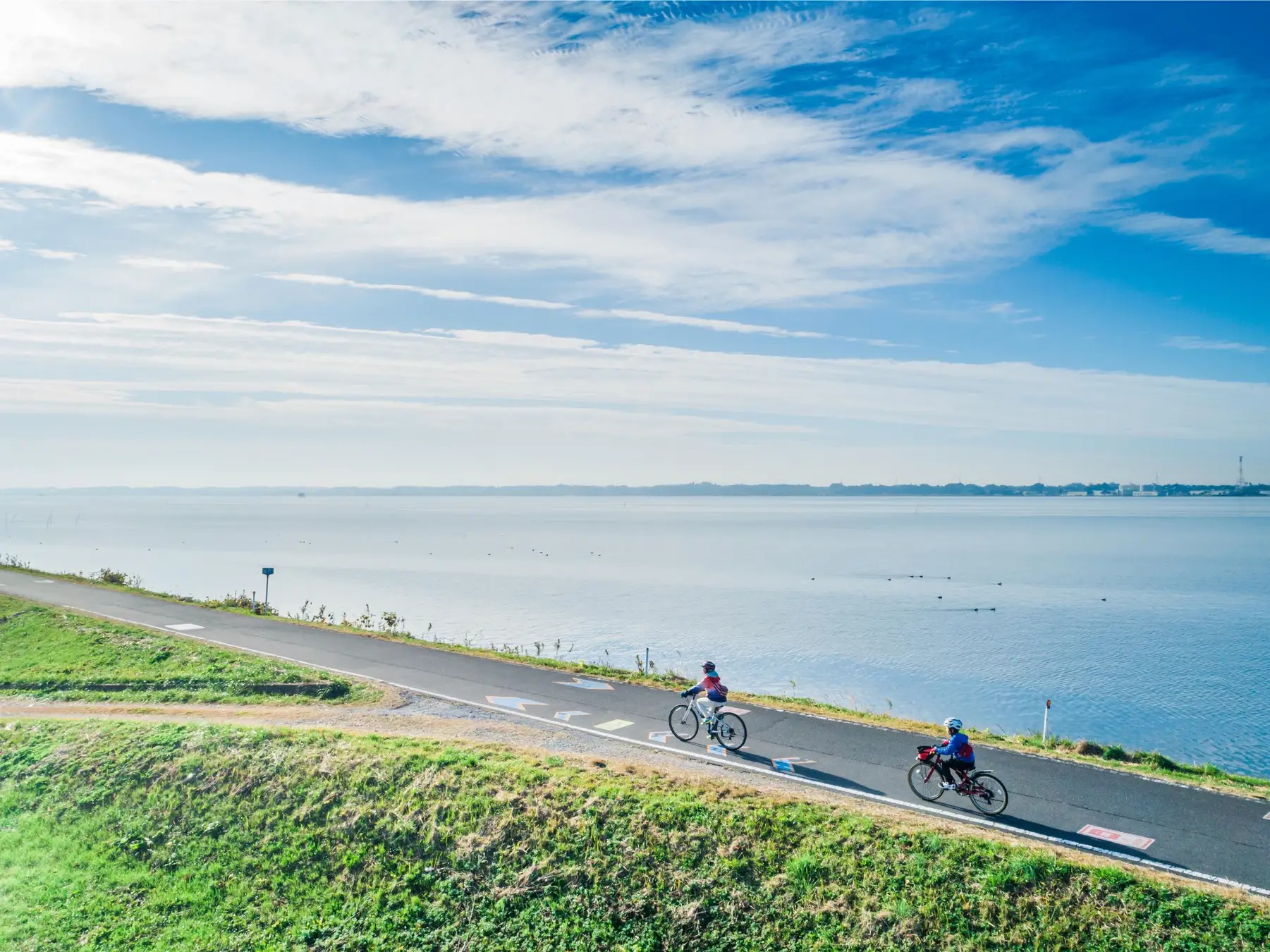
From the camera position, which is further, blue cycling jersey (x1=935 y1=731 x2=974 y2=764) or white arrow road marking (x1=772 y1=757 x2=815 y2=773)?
white arrow road marking (x1=772 y1=757 x2=815 y2=773)

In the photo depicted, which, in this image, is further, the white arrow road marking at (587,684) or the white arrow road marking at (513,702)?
the white arrow road marking at (587,684)

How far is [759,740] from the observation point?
19625 mm

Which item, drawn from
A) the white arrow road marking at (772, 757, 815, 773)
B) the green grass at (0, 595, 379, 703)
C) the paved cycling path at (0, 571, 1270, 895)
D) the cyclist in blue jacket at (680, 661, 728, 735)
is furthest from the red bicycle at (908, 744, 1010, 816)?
the green grass at (0, 595, 379, 703)

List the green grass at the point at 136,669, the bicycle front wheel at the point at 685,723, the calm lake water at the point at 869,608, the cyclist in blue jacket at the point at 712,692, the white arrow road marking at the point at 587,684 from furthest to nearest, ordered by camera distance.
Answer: the calm lake water at the point at 869,608
the white arrow road marking at the point at 587,684
the green grass at the point at 136,669
the bicycle front wheel at the point at 685,723
the cyclist in blue jacket at the point at 712,692

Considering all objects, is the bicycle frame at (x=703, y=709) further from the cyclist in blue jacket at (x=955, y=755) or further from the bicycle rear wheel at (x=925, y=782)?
the cyclist in blue jacket at (x=955, y=755)

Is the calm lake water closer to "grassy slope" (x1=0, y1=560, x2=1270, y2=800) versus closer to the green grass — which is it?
"grassy slope" (x1=0, y1=560, x2=1270, y2=800)

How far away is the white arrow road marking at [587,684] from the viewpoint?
24609 mm

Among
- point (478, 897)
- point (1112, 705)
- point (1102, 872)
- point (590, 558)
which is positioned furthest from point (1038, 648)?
point (590, 558)

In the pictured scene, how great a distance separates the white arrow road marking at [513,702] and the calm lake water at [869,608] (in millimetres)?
14044

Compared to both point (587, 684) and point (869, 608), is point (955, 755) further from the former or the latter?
point (869, 608)

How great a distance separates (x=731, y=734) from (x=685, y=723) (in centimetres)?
122

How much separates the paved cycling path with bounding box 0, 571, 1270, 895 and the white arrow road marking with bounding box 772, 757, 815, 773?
44 mm

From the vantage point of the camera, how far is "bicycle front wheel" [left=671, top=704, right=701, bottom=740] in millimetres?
19594

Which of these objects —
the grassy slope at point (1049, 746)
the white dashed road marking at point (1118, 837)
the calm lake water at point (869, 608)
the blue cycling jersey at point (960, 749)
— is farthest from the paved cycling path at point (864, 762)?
the calm lake water at point (869, 608)
